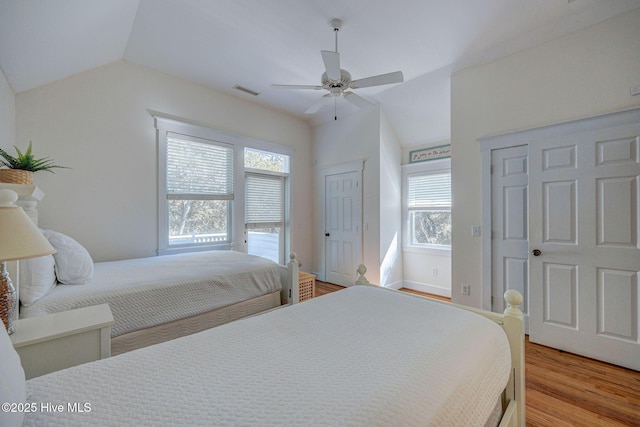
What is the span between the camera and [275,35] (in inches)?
108

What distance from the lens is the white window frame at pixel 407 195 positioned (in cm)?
A: 404

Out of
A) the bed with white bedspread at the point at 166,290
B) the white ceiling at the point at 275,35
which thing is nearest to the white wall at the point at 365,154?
the white ceiling at the point at 275,35

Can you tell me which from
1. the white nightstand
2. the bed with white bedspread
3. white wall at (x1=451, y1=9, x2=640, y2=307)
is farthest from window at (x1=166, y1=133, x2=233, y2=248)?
white wall at (x1=451, y1=9, x2=640, y2=307)

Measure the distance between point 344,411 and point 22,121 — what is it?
3.69m

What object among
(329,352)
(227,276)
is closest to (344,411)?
(329,352)

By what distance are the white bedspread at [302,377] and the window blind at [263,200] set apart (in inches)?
123

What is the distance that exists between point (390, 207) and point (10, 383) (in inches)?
164

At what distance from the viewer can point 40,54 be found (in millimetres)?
2168

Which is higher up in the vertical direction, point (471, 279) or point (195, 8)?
point (195, 8)

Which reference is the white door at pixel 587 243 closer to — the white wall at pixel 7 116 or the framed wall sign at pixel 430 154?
the framed wall sign at pixel 430 154

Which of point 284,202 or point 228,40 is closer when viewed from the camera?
point 228,40

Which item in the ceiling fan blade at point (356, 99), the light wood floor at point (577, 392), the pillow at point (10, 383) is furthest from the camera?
the ceiling fan blade at point (356, 99)

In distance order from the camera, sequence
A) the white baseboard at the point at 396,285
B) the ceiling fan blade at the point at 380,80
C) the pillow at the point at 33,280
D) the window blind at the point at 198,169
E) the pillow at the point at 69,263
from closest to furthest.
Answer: the pillow at the point at 33,280 → the pillow at the point at 69,263 → the ceiling fan blade at the point at 380,80 → the window blind at the point at 198,169 → the white baseboard at the point at 396,285

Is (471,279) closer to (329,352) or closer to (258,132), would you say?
(329,352)
